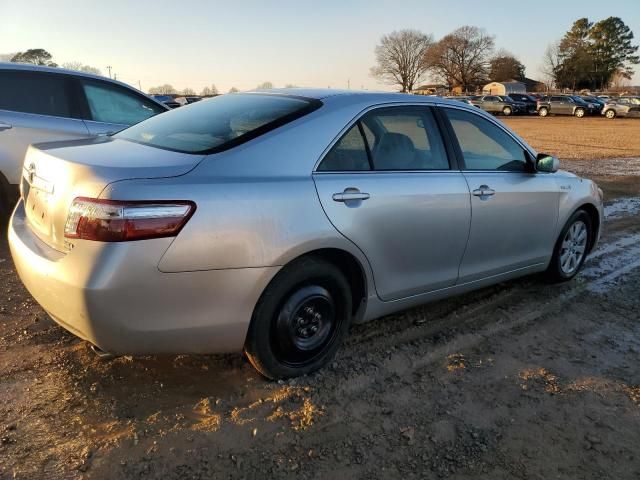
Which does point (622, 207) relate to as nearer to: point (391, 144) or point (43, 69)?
point (391, 144)

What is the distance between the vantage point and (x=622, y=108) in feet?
125

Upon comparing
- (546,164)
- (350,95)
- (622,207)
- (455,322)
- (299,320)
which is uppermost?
(350,95)

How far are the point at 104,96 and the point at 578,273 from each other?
509 cm

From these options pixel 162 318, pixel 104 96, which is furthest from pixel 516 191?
pixel 104 96

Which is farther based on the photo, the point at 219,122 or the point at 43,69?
the point at 43,69

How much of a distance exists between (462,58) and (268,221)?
101m

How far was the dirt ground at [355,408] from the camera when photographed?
2.38 metres

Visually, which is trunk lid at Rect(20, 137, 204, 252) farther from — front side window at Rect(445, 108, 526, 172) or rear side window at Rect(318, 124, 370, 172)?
front side window at Rect(445, 108, 526, 172)

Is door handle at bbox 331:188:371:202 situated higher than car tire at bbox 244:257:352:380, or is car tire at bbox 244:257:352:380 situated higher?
door handle at bbox 331:188:371:202

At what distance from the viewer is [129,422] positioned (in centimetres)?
258

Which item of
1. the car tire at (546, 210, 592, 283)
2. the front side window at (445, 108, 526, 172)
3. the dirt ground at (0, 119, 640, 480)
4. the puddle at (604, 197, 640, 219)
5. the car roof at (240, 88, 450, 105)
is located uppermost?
the car roof at (240, 88, 450, 105)

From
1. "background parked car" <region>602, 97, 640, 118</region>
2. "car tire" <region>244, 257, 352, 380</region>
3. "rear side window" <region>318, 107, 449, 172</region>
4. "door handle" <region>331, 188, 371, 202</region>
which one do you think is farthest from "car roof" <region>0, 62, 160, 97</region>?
"background parked car" <region>602, 97, 640, 118</region>

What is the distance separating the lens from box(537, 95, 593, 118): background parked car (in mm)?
40750

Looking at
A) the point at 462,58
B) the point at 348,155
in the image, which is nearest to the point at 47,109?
the point at 348,155
